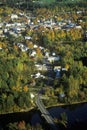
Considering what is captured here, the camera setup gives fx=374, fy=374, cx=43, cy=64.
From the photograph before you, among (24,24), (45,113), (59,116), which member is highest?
(45,113)

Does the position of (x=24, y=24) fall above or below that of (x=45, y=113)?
below

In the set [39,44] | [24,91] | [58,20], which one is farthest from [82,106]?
[58,20]

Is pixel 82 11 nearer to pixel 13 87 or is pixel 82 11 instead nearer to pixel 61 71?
pixel 61 71

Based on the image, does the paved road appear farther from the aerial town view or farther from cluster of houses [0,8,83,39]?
cluster of houses [0,8,83,39]

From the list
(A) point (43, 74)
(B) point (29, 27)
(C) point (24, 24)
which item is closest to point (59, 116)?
(A) point (43, 74)

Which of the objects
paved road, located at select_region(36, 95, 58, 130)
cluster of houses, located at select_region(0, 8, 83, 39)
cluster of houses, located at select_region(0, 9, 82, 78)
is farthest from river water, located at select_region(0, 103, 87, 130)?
cluster of houses, located at select_region(0, 8, 83, 39)

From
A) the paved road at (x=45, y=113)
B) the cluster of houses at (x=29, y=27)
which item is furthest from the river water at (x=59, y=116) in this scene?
the cluster of houses at (x=29, y=27)

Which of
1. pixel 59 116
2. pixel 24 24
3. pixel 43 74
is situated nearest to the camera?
pixel 59 116

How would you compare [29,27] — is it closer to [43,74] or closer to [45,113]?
[43,74]
